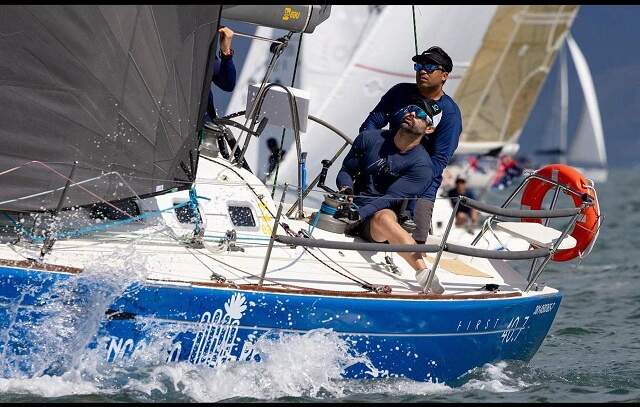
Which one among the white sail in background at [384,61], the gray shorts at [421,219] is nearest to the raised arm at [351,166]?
the gray shorts at [421,219]

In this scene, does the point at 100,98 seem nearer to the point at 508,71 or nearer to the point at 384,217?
the point at 384,217

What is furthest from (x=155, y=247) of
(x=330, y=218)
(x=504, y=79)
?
(x=504, y=79)

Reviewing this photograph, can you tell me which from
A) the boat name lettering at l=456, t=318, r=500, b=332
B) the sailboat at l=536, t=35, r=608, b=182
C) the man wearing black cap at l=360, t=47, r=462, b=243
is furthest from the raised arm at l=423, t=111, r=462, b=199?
the sailboat at l=536, t=35, r=608, b=182

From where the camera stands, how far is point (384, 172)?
675 centimetres

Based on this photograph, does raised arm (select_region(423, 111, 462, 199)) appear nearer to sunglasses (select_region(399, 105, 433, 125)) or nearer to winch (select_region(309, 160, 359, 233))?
sunglasses (select_region(399, 105, 433, 125))

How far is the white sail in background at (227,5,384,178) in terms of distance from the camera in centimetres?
1522

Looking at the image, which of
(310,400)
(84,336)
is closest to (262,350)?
(310,400)

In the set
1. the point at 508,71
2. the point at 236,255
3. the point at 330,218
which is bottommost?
the point at 236,255

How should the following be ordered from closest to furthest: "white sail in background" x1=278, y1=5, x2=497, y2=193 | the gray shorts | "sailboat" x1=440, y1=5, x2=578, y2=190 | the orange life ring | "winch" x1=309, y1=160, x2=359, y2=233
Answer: the gray shorts, "winch" x1=309, y1=160, x2=359, y2=233, the orange life ring, "white sail in background" x1=278, y1=5, x2=497, y2=193, "sailboat" x1=440, y1=5, x2=578, y2=190

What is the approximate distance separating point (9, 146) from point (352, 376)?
2.00 meters

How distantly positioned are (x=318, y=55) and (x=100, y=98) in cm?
965

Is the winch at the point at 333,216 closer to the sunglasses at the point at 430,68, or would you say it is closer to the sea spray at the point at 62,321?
the sunglasses at the point at 430,68

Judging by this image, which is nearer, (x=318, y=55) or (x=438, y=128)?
(x=438, y=128)

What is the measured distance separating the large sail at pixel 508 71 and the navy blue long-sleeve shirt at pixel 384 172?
11251 mm
